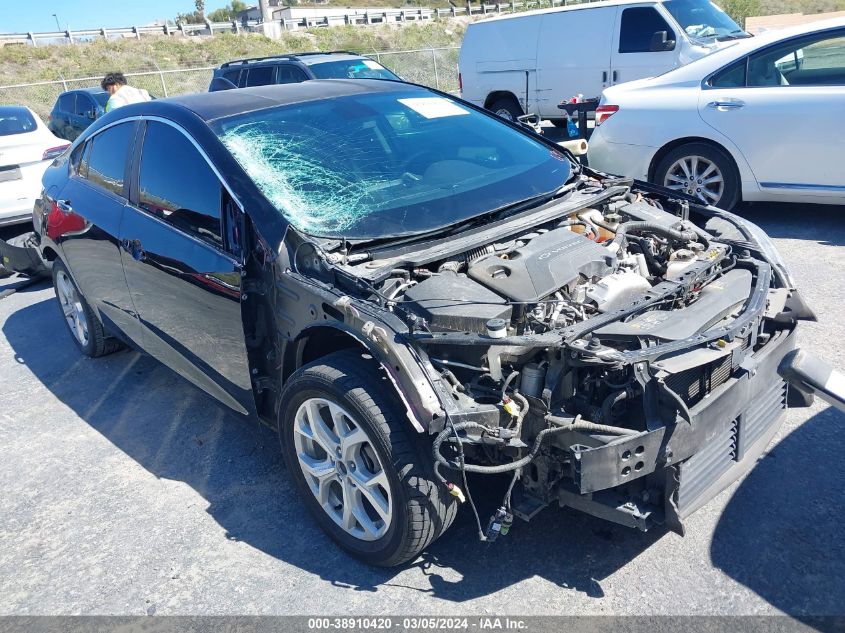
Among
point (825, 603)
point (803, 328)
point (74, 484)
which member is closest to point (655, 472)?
point (825, 603)

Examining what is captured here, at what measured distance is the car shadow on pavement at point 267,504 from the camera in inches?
110

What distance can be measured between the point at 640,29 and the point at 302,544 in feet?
30.1

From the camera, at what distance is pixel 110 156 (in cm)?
429

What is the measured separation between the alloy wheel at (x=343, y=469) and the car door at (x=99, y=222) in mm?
1686

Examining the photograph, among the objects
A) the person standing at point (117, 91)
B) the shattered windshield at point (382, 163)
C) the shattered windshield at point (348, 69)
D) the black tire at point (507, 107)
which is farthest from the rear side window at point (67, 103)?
the shattered windshield at point (382, 163)

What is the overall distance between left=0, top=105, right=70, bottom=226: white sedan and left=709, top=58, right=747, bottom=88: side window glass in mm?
6790

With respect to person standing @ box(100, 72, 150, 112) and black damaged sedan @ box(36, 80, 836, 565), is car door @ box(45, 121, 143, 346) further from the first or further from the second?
person standing @ box(100, 72, 150, 112)

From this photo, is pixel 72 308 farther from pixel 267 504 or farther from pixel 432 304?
pixel 432 304

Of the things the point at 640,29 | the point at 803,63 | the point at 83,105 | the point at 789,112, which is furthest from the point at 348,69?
A: the point at 789,112

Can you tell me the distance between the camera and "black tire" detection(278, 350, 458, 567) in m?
2.57

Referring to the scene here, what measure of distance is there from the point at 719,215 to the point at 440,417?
221 centimetres

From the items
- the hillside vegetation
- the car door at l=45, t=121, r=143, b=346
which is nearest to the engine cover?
the car door at l=45, t=121, r=143, b=346

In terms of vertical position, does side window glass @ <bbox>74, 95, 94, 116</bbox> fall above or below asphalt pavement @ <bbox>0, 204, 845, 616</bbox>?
above

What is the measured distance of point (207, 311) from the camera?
11.1ft
